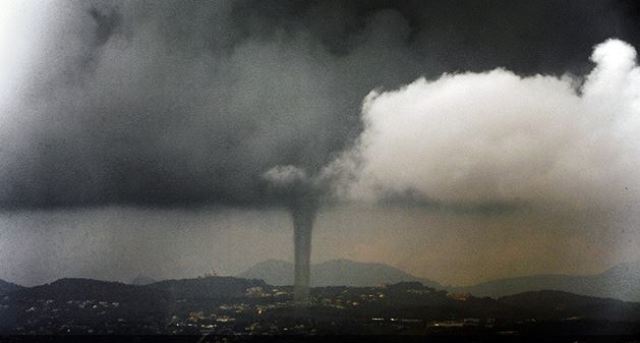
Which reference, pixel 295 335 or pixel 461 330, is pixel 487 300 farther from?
pixel 295 335

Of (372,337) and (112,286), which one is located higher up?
(112,286)

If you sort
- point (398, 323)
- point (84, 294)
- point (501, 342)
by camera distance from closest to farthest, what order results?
point (501, 342) → point (398, 323) → point (84, 294)

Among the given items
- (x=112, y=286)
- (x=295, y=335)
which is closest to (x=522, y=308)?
(x=295, y=335)

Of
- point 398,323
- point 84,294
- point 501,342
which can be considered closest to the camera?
point 501,342

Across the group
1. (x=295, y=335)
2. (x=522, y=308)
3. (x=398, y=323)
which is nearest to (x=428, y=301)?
(x=398, y=323)

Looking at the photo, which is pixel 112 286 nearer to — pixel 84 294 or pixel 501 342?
pixel 84 294

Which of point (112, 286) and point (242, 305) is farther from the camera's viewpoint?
point (112, 286)
